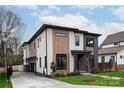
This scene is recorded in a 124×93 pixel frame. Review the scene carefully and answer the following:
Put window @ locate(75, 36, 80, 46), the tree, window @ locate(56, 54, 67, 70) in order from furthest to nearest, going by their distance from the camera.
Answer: the tree, window @ locate(75, 36, 80, 46), window @ locate(56, 54, 67, 70)

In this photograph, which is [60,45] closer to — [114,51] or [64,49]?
[64,49]

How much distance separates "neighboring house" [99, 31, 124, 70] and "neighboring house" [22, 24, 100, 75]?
450 centimetres

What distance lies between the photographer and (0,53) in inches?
1401

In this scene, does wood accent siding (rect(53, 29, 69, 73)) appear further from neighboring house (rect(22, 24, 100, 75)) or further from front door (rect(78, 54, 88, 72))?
front door (rect(78, 54, 88, 72))

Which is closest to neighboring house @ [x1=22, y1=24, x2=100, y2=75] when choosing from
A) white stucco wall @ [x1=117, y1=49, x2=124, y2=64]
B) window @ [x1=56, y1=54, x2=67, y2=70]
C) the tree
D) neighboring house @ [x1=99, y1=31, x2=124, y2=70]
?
window @ [x1=56, y1=54, x2=67, y2=70]

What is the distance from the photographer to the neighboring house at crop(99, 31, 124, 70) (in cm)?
3716

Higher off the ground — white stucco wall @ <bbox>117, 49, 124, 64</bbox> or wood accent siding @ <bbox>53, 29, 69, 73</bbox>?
wood accent siding @ <bbox>53, 29, 69, 73</bbox>

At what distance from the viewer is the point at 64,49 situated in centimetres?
2970

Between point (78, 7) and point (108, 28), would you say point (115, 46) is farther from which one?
point (78, 7)

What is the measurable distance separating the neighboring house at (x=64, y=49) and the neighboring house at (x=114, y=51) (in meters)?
4.50

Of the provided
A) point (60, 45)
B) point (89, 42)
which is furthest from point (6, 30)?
point (89, 42)

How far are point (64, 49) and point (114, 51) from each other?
11.6 meters

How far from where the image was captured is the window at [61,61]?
2891 cm
